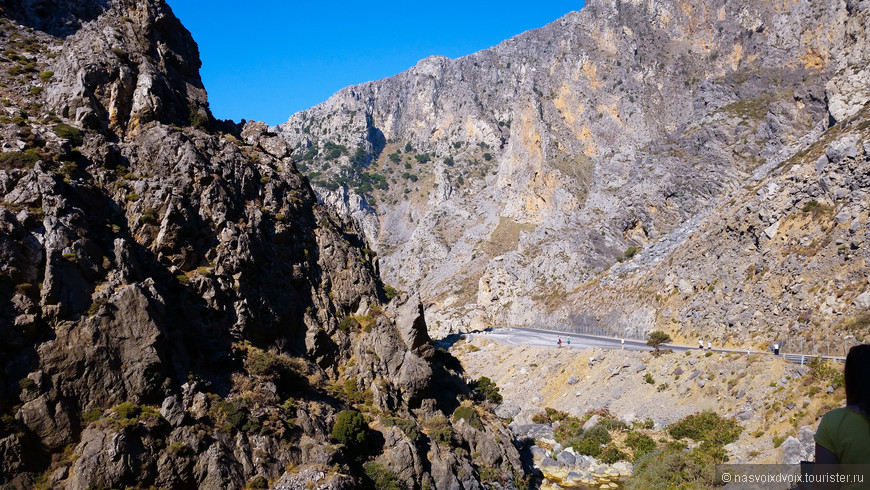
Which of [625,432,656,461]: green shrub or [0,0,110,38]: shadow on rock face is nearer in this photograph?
[625,432,656,461]: green shrub

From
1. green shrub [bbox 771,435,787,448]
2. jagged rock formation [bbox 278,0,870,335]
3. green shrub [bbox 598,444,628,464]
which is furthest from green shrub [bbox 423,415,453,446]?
jagged rock formation [bbox 278,0,870,335]

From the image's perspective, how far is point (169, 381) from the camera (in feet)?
65.1

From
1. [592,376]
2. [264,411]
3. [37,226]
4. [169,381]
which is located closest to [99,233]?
[37,226]

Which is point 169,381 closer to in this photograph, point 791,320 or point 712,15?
point 791,320

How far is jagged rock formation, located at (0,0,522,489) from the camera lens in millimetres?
17578

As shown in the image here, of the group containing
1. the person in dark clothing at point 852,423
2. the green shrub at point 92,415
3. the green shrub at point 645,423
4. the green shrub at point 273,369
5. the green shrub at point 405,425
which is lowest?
the green shrub at point 645,423

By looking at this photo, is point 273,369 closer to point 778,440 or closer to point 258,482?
point 258,482

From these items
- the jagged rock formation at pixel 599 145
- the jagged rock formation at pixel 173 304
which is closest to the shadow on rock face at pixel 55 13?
the jagged rock formation at pixel 173 304

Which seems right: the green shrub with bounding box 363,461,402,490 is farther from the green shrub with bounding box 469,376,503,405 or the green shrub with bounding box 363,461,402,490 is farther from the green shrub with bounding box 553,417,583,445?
the green shrub with bounding box 469,376,503,405

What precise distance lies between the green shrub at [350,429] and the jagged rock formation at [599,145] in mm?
38853

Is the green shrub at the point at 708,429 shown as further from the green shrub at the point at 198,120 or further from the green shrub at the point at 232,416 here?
the green shrub at the point at 198,120

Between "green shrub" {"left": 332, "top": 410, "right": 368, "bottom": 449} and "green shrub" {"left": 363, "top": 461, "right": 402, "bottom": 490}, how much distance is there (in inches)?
45.1

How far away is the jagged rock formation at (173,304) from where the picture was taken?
1758 centimetres

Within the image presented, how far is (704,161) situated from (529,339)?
152 ft
